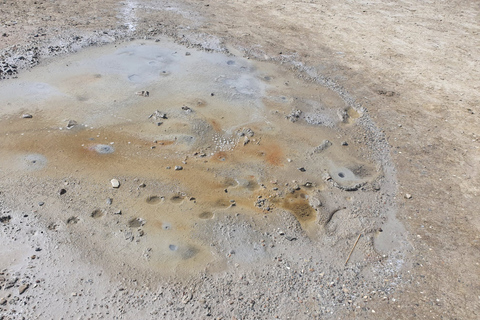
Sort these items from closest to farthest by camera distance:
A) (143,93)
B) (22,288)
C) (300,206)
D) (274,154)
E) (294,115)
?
(22,288), (300,206), (274,154), (294,115), (143,93)

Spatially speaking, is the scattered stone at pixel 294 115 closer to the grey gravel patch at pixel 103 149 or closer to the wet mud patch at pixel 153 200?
the wet mud patch at pixel 153 200

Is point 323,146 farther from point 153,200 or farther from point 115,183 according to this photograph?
point 115,183

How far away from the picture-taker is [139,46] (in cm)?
832

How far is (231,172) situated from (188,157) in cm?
73

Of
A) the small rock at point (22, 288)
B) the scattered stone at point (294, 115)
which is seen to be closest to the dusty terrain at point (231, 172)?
the small rock at point (22, 288)

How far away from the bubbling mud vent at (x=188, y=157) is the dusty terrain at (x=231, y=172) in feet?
0.09

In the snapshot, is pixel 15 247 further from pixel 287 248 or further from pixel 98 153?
pixel 287 248

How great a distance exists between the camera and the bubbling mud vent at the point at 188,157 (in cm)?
446

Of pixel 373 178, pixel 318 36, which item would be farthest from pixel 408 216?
pixel 318 36

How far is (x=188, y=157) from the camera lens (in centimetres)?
555

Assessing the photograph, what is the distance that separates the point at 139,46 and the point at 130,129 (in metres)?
3.20

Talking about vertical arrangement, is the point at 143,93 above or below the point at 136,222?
above

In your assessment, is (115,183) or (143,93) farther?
(143,93)

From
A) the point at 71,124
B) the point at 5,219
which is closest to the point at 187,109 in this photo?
the point at 71,124
